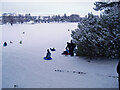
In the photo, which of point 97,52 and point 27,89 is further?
point 97,52

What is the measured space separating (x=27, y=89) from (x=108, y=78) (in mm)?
3406

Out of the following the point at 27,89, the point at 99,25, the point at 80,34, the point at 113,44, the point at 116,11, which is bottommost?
the point at 27,89

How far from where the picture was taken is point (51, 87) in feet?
14.0

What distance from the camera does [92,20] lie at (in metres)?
7.45

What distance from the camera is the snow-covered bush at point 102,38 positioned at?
660cm

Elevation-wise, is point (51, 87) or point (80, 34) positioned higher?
point (80, 34)

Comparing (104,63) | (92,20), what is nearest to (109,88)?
(104,63)

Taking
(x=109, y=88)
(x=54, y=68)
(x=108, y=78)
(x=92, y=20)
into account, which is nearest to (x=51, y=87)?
(x=54, y=68)

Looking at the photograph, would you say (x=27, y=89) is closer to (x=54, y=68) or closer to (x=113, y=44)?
(x=54, y=68)

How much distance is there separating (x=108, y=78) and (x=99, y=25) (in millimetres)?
3411

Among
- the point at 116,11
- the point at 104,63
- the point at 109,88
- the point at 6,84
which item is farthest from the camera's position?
the point at 116,11

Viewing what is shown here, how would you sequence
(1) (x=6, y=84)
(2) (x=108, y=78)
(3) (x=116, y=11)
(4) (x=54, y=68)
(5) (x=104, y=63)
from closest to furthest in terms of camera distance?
(1) (x=6, y=84) → (2) (x=108, y=78) → (4) (x=54, y=68) → (5) (x=104, y=63) → (3) (x=116, y=11)

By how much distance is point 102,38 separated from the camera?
666cm

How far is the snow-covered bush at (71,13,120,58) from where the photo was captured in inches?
260
